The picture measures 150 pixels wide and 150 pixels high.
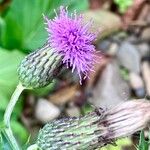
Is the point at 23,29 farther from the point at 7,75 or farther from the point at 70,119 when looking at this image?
the point at 70,119

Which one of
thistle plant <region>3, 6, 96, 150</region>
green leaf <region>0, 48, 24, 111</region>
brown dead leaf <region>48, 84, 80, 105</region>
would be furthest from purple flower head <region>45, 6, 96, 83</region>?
brown dead leaf <region>48, 84, 80, 105</region>

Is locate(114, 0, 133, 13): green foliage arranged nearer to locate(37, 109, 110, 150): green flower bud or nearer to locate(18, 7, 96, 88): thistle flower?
locate(18, 7, 96, 88): thistle flower

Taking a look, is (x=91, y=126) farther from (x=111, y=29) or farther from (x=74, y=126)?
(x=111, y=29)

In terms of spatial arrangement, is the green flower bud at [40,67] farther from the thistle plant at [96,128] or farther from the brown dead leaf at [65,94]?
the brown dead leaf at [65,94]

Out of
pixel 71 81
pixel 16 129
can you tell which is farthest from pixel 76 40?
pixel 71 81

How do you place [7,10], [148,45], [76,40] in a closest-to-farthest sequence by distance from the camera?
[76,40], [7,10], [148,45]

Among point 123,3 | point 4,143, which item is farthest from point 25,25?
point 4,143
